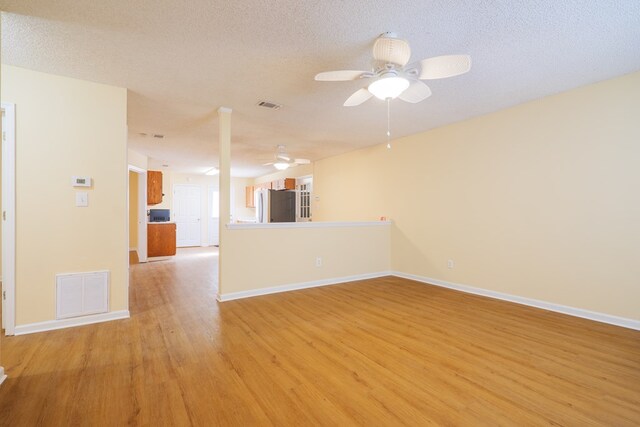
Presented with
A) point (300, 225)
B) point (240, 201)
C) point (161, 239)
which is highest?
point (240, 201)

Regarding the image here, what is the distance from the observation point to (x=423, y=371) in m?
2.04

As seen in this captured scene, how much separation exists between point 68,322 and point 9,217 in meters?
1.10

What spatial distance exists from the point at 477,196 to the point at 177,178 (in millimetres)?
8625

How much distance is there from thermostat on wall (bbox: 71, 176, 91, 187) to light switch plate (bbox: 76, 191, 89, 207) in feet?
0.26

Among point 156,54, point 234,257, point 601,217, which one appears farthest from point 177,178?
point 601,217

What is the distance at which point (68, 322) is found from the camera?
283cm

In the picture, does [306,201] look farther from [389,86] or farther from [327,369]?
[327,369]

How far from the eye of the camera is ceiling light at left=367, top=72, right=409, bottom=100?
214 centimetres

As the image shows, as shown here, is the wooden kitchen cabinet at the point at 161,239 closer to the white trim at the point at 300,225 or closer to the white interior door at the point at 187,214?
the white interior door at the point at 187,214

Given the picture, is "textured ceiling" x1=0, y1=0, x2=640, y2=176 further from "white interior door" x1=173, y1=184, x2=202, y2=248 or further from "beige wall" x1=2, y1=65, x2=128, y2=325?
"white interior door" x1=173, y1=184, x2=202, y2=248

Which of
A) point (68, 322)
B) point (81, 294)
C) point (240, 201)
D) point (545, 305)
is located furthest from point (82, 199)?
point (240, 201)

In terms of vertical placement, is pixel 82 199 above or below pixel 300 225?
above

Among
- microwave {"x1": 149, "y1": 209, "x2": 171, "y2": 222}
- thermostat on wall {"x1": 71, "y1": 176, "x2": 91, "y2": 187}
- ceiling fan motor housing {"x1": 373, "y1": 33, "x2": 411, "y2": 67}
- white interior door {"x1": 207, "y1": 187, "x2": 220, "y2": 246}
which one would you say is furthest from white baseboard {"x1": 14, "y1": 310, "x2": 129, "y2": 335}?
white interior door {"x1": 207, "y1": 187, "x2": 220, "y2": 246}

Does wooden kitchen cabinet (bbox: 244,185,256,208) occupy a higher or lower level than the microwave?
higher
